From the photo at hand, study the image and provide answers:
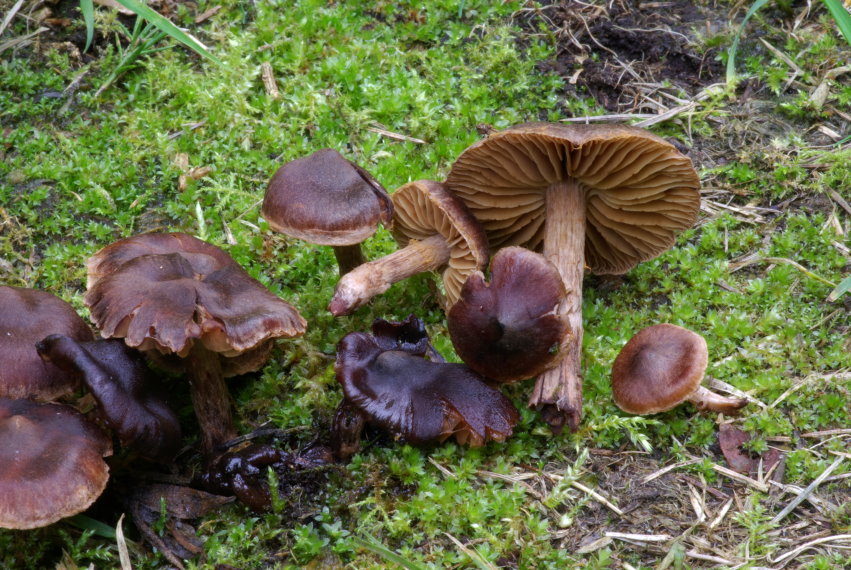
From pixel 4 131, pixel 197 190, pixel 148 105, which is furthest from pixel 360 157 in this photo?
pixel 4 131

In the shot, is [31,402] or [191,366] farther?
[191,366]

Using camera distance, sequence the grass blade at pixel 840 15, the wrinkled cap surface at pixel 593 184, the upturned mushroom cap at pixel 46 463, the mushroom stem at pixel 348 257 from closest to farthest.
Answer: the upturned mushroom cap at pixel 46 463
the wrinkled cap surface at pixel 593 184
the mushroom stem at pixel 348 257
the grass blade at pixel 840 15

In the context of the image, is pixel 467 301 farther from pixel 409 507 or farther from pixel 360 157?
pixel 360 157

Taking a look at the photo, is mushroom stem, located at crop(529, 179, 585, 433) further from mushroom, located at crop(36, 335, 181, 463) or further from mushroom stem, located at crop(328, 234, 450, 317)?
mushroom, located at crop(36, 335, 181, 463)

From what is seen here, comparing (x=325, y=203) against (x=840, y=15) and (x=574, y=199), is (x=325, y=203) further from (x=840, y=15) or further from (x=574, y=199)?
Answer: (x=840, y=15)

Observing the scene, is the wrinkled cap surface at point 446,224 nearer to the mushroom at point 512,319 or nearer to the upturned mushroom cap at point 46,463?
the mushroom at point 512,319

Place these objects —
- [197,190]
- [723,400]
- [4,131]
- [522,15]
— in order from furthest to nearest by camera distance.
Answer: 1. [522,15]
2. [4,131]
3. [197,190]
4. [723,400]

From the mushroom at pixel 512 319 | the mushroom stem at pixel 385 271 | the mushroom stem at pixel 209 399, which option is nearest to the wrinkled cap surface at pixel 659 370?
the mushroom at pixel 512 319

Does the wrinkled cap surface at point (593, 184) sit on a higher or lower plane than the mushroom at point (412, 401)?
higher
